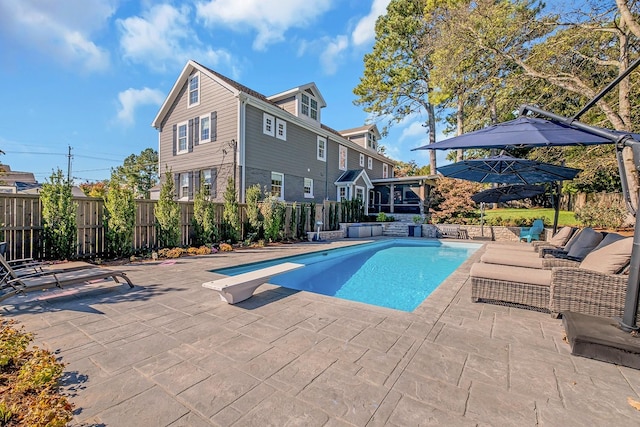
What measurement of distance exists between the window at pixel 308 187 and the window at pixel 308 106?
12.4ft

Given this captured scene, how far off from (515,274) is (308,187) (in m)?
13.7

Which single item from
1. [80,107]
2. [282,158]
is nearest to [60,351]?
[282,158]

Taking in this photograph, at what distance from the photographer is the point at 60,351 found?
8.62 feet

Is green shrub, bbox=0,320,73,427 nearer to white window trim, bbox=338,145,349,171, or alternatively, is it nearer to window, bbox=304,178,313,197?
window, bbox=304,178,313,197

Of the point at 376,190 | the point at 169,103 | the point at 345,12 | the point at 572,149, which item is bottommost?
the point at 376,190

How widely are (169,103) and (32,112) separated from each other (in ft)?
72.8

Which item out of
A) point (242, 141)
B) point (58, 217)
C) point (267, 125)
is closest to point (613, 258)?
point (58, 217)

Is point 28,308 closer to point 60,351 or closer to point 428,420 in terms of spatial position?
point 60,351

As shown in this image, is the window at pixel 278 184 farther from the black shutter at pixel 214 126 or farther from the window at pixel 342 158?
the window at pixel 342 158

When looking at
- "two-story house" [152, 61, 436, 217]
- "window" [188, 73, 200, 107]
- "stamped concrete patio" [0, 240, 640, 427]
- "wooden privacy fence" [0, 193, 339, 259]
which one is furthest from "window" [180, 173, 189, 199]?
"stamped concrete patio" [0, 240, 640, 427]

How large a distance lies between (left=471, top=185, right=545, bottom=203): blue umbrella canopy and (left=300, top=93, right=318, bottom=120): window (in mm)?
10140

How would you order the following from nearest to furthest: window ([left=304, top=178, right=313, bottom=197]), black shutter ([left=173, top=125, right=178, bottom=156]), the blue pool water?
the blue pool water
black shutter ([left=173, top=125, right=178, bottom=156])
window ([left=304, top=178, right=313, bottom=197])

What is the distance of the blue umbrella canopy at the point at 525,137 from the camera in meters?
3.91

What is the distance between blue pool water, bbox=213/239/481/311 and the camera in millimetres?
6211
